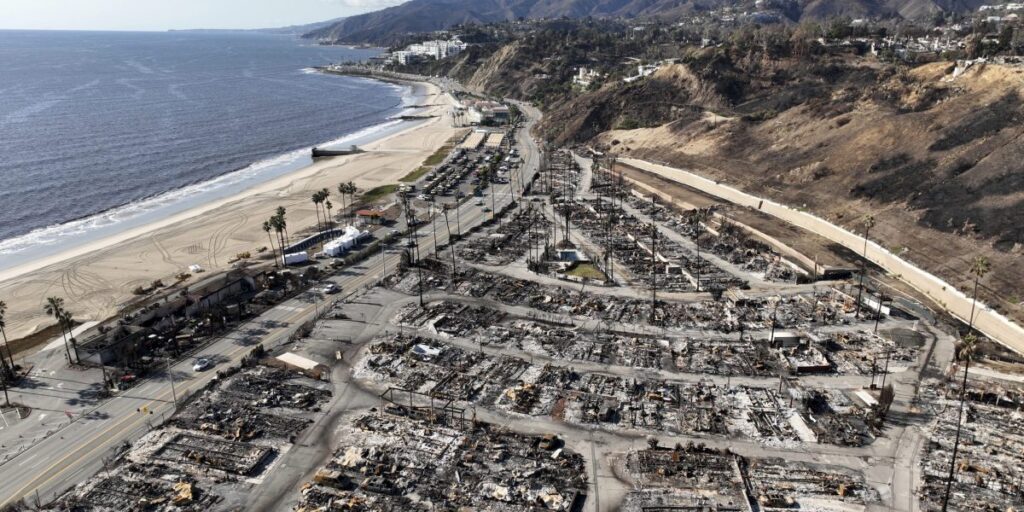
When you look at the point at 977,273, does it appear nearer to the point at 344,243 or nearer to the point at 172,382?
the point at 344,243

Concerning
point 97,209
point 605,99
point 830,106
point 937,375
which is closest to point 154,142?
point 97,209

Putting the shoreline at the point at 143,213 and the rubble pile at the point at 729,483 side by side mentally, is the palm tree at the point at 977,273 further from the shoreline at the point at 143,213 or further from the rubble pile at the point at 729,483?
the shoreline at the point at 143,213

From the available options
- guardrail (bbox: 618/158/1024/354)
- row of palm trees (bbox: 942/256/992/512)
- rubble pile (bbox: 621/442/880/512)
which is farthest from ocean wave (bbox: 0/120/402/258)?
row of palm trees (bbox: 942/256/992/512)

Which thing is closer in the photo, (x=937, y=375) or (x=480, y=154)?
(x=937, y=375)

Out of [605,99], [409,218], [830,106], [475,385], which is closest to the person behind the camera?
[475,385]

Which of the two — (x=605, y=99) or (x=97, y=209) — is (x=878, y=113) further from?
(x=97, y=209)

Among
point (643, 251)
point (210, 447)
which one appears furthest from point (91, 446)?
point (643, 251)

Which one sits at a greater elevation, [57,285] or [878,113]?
[878,113]
